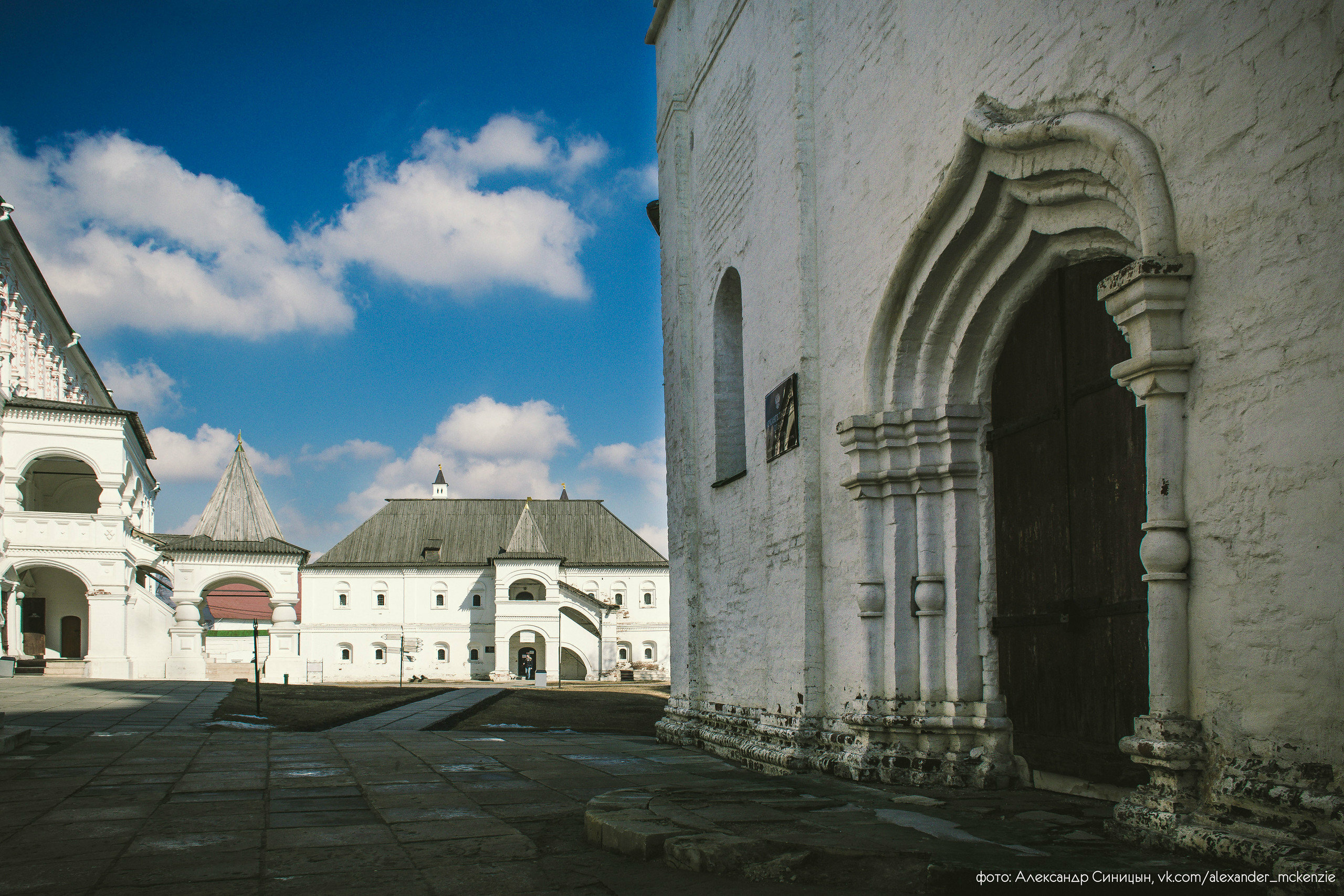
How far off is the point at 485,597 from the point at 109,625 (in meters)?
32.3

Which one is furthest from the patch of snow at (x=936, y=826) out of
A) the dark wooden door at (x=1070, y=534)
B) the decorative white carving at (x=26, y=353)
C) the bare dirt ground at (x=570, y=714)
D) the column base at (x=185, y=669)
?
the column base at (x=185, y=669)

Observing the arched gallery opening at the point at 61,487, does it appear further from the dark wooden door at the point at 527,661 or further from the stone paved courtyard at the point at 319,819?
the stone paved courtyard at the point at 319,819

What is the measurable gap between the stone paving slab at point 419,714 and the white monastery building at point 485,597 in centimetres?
3139

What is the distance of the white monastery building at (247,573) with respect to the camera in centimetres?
2825

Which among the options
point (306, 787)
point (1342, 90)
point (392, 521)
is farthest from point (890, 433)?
point (392, 521)

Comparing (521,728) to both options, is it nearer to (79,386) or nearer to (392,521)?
(79,386)

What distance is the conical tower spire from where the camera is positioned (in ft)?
185

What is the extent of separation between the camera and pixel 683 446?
1209 centimetres

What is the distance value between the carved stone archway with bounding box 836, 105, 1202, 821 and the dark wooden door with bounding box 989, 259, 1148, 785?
0.16 meters

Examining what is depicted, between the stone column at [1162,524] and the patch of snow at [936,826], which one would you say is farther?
the stone column at [1162,524]

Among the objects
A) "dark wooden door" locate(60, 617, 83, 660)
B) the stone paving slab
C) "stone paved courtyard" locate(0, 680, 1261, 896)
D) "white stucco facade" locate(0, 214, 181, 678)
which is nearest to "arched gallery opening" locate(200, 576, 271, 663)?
"white stucco facade" locate(0, 214, 181, 678)

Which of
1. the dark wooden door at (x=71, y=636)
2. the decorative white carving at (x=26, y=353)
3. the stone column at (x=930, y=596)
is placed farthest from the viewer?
the dark wooden door at (x=71, y=636)

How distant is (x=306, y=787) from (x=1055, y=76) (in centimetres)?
633

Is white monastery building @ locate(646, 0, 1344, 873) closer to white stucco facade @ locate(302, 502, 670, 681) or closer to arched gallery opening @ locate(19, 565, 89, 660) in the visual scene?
arched gallery opening @ locate(19, 565, 89, 660)
